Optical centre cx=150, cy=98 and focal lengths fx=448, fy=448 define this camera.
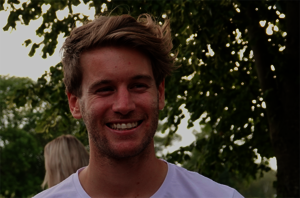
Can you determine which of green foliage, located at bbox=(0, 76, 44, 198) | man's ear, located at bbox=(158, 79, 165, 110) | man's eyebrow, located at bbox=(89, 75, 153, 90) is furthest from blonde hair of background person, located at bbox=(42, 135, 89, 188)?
green foliage, located at bbox=(0, 76, 44, 198)

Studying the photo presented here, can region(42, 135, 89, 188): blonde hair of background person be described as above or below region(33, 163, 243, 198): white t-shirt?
below

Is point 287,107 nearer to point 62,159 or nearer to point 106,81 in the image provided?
point 62,159

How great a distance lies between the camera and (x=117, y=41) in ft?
7.44

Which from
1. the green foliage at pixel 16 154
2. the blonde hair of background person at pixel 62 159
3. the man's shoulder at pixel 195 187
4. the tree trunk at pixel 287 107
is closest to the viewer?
the man's shoulder at pixel 195 187

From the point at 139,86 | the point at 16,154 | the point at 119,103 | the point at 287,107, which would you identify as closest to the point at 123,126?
the point at 119,103

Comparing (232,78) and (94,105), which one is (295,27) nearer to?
(232,78)

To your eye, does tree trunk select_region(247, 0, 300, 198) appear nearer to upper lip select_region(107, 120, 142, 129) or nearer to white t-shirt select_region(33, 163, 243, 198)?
white t-shirt select_region(33, 163, 243, 198)

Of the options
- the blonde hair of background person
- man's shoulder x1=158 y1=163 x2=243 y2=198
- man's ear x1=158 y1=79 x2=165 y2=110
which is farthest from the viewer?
the blonde hair of background person

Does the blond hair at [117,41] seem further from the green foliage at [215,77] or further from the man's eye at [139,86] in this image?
the green foliage at [215,77]

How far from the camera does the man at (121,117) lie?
2.15m

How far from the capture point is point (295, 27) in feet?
19.8

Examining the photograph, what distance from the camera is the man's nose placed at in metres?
2.11

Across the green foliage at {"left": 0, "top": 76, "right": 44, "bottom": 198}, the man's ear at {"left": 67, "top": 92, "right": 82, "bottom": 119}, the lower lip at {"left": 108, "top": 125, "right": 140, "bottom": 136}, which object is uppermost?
the man's ear at {"left": 67, "top": 92, "right": 82, "bottom": 119}

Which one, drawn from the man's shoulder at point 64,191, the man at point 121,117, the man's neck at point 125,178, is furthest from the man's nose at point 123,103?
the man's shoulder at point 64,191
